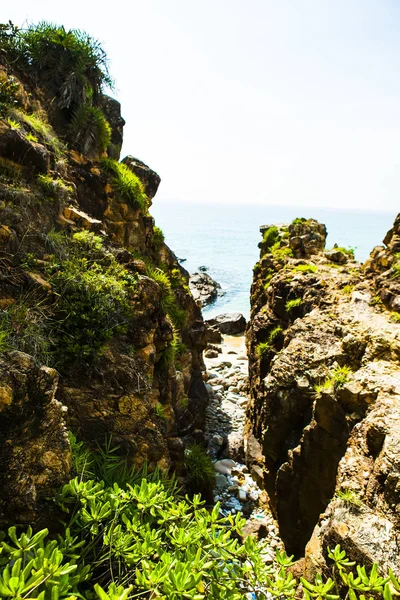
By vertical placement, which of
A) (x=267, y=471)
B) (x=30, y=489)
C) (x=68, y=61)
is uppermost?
(x=68, y=61)

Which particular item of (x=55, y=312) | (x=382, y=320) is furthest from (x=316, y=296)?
(x=55, y=312)

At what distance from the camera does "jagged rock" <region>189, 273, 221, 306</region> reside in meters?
35.5

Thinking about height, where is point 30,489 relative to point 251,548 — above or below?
above

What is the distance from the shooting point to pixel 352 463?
4406 mm

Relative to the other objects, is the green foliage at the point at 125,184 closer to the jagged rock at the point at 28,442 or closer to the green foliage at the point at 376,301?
the green foliage at the point at 376,301

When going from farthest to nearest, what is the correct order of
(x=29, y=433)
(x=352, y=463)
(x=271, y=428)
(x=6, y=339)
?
(x=271, y=428), (x=352, y=463), (x=6, y=339), (x=29, y=433)

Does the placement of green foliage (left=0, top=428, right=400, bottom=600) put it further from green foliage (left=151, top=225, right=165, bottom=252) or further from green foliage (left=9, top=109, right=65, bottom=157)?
green foliage (left=151, top=225, right=165, bottom=252)

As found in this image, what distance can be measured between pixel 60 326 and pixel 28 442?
1.88 m

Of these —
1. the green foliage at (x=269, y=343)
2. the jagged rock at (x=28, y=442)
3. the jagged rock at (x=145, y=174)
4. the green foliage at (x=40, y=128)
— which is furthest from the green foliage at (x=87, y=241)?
the jagged rock at (x=145, y=174)

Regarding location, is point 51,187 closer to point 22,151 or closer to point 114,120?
point 22,151

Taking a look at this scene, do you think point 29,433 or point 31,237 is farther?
point 31,237

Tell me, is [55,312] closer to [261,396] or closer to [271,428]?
[271,428]

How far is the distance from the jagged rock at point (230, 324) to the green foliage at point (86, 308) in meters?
20.4

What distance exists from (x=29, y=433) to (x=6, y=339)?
110 cm
